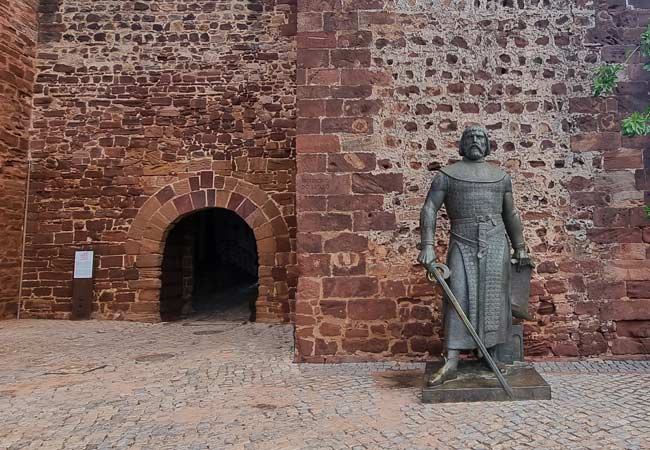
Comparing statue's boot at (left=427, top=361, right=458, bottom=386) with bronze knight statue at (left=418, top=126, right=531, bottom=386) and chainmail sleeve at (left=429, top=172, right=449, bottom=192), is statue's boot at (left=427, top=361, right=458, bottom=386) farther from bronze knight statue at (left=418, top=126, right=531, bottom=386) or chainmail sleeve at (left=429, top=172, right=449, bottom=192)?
chainmail sleeve at (left=429, top=172, right=449, bottom=192)

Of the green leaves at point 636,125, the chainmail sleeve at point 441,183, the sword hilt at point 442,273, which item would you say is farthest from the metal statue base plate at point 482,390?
the green leaves at point 636,125

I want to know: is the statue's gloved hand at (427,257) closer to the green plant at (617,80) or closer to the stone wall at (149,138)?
the green plant at (617,80)

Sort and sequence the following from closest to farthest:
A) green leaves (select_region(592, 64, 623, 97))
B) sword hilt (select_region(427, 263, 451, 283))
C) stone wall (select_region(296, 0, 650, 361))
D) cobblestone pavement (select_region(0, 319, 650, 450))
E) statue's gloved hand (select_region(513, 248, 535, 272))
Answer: cobblestone pavement (select_region(0, 319, 650, 450)) → sword hilt (select_region(427, 263, 451, 283)) → statue's gloved hand (select_region(513, 248, 535, 272)) → green leaves (select_region(592, 64, 623, 97)) → stone wall (select_region(296, 0, 650, 361))

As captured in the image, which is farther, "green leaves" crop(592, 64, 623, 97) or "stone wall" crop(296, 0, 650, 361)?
"stone wall" crop(296, 0, 650, 361)

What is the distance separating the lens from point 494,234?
3.47m

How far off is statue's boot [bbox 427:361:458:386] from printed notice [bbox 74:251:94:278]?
21.3 ft

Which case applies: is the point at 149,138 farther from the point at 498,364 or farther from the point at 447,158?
the point at 498,364

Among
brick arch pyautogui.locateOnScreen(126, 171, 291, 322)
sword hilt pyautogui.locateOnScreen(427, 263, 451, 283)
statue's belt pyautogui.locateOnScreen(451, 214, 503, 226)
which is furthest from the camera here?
brick arch pyautogui.locateOnScreen(126, 171, 291, 322)

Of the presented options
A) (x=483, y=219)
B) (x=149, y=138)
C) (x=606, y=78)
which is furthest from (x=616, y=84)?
(x=149, y=138)

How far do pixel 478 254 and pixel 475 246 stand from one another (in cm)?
7

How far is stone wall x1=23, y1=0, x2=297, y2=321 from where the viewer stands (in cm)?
781

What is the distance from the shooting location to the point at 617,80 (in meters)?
4.88

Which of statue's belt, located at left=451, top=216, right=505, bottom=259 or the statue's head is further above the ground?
the statue's head

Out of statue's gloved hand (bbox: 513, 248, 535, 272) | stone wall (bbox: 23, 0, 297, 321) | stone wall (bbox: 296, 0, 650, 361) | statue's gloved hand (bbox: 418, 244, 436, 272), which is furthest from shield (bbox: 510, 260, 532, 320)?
stone wall (bbox: 23, 0, 297, 321)
